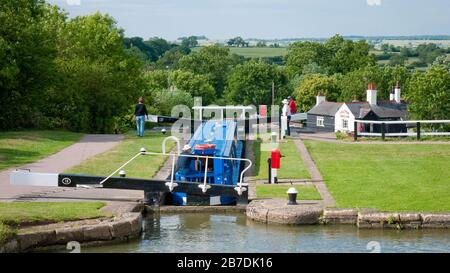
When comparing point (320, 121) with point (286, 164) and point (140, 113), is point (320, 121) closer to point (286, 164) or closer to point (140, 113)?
point (140, 113)

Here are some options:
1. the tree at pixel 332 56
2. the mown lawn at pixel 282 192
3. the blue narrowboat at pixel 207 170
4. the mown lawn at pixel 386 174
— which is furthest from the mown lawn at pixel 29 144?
the tree at pixel 332 56

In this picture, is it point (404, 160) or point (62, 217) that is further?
point (404, 160)

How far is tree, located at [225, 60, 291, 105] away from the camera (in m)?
122

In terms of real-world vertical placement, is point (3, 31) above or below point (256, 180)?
above

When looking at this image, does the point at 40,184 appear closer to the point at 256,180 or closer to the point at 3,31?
the point at 256,180

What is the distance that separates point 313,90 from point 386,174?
7954cm

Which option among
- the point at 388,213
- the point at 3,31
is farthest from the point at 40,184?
the point at 3,31

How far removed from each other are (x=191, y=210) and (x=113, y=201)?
6.55 ft

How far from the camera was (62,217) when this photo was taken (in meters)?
20.5

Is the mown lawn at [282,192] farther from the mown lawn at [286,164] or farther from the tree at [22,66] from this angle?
the tree at [22,66]

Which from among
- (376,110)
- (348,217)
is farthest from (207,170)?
(376,110)

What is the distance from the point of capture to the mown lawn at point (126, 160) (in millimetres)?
27094

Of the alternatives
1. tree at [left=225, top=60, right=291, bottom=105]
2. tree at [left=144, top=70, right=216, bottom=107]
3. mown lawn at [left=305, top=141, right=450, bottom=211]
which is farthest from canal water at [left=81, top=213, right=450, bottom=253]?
tree at [left=225, top=60, right=291, bottom=105]

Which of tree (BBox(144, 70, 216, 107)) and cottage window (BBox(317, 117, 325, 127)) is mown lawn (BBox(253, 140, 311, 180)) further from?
tree (BBox(144, 70, 216, 107))
